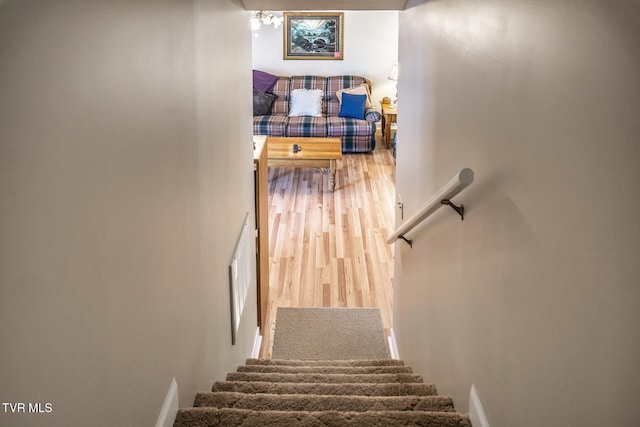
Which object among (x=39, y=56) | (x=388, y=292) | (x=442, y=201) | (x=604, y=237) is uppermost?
(x=39, y=56)

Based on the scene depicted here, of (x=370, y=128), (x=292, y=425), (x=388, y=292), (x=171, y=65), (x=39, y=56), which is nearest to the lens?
(x=39, y=56)

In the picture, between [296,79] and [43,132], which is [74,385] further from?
[296,79]

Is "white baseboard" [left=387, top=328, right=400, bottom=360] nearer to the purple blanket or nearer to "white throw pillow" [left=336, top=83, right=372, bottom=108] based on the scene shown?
"white throw pillow" [left=336, top=83, right=372, bottom=108]

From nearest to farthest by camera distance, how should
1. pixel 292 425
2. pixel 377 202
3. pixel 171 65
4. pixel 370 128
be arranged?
1. pixel 171 65
2. pixel 292 425
3. pixel 377 202
4. pixel 370 128

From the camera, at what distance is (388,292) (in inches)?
235

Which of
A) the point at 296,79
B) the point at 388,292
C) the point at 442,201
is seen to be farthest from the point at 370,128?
the point at 442,201

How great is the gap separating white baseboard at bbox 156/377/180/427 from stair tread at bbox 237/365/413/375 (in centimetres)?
140

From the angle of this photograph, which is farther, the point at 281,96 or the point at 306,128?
the point at 281,96

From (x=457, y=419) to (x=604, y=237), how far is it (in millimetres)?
1254

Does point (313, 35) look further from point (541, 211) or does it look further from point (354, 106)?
point (541, 211)

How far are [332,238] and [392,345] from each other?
7.55 feet

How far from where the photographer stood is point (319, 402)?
2600 mm

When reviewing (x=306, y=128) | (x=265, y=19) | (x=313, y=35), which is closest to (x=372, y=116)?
(x=306, y=128)

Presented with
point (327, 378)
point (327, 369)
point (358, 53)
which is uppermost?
point (358, 53)
